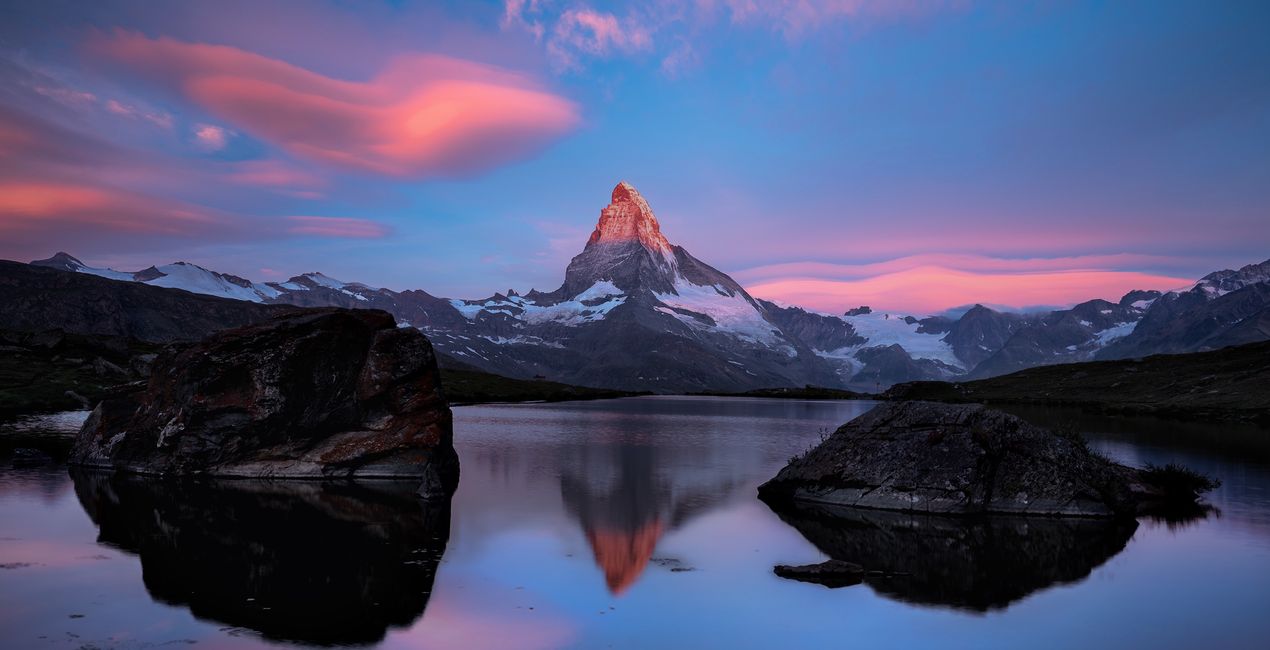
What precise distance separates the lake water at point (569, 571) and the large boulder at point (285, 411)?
3.08m

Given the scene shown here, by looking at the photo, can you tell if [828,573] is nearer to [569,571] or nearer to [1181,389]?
[569,571]

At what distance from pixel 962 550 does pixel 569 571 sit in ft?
49.8

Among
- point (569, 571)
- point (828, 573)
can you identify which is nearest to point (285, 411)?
point (569, 571)

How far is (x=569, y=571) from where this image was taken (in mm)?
28641

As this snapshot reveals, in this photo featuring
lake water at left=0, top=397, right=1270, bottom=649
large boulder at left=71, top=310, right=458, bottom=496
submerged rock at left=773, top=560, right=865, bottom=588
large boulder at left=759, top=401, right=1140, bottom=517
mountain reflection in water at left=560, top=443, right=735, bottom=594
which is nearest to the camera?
lake water at left=0, top=397, right=1270, bottom=649

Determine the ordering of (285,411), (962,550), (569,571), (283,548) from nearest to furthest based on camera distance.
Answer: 1. (569,571)
2. (283,548)
3. (962,550)
4. (285,411)

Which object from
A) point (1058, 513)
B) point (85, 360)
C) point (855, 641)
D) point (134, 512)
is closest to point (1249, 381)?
point (1058, 513)

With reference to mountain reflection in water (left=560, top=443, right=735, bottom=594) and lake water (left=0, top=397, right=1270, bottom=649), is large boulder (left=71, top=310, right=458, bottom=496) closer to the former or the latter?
lake water (left=0, top=397, right=1270, bottom=649)

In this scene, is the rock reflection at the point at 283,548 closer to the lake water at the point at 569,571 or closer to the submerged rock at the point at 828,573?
the lake water at the point at 569,571

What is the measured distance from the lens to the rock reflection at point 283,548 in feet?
72.7

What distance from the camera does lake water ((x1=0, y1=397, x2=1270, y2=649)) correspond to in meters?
21.6

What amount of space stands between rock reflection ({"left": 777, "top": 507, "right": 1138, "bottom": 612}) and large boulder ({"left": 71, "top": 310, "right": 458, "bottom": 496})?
22.2m

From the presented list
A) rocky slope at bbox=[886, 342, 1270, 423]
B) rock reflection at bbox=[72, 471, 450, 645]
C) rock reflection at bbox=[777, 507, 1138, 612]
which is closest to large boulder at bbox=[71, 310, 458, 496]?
rock reflection at bbox=[72, 471, 450, 645]

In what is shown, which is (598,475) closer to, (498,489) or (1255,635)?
(498,489)
